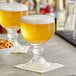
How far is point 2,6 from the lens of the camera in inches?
48.6

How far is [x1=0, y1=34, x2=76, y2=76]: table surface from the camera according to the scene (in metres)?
0.95

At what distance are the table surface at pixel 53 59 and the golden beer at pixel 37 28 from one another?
106 millimetres

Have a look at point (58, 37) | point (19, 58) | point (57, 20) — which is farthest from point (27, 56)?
point (57, 20)

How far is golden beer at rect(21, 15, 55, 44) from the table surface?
0.11 metres

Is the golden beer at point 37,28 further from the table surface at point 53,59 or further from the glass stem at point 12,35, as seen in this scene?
the glass stem at point 12,35

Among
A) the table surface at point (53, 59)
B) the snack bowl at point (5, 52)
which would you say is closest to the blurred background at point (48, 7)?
the table surface at point (53, 59)

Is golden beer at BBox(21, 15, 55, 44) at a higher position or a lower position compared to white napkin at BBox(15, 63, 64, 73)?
higher

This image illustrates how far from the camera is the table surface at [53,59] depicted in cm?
95

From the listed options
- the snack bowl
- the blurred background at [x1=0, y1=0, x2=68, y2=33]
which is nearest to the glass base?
the snack bowl

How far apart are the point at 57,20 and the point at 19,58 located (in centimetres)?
224

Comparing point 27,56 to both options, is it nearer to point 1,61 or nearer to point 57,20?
point 1,61

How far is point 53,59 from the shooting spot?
110 centimetres

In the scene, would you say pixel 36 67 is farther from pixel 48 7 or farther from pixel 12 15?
pixel 48 7

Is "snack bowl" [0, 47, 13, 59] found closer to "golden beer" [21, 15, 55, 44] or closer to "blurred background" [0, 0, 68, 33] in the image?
"golden beer" [21, 15, 55, 44]
